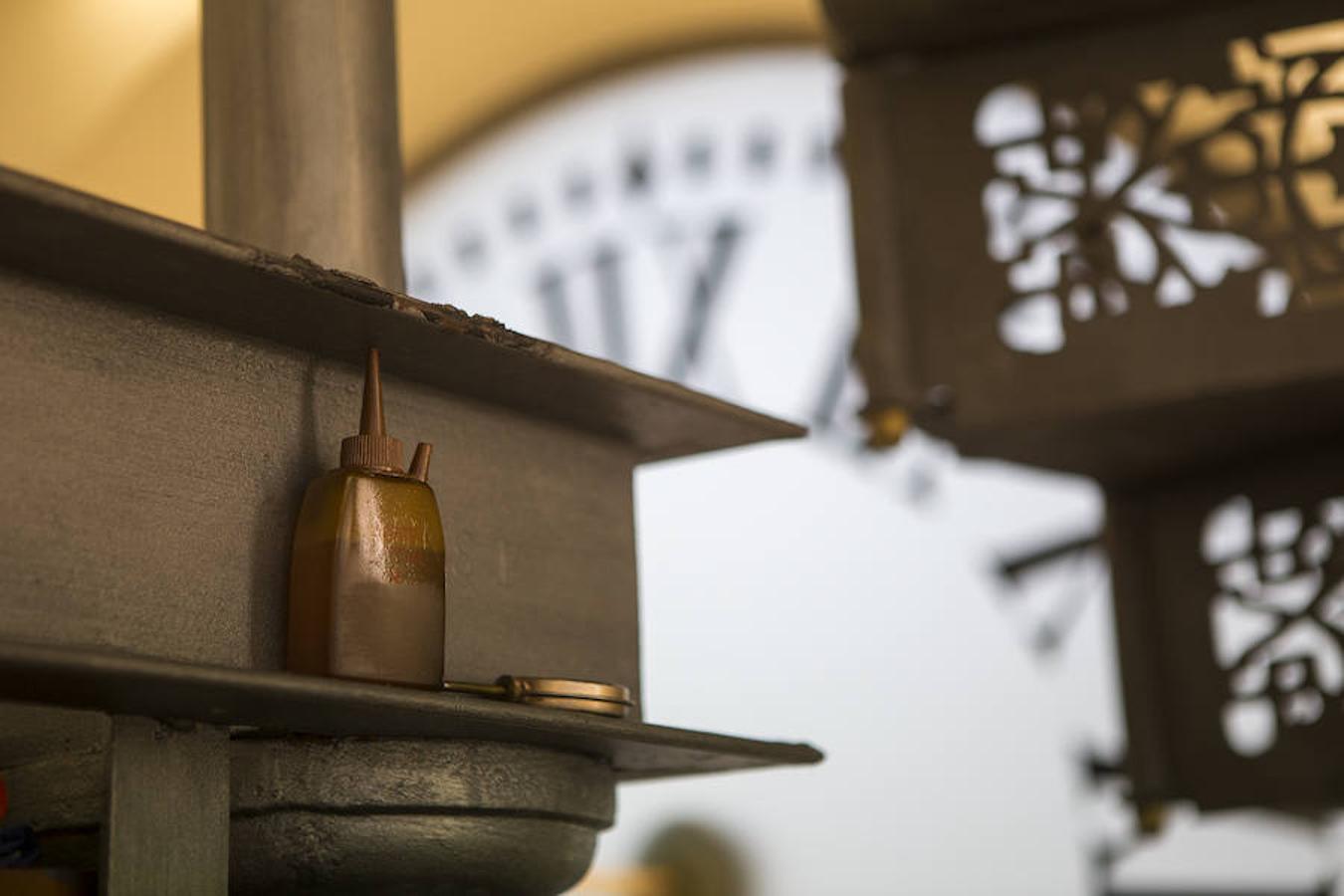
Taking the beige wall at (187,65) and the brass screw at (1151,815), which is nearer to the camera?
the brass screw at (1151,815)

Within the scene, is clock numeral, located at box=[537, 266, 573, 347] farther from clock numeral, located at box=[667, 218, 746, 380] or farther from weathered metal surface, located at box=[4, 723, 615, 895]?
weathered metal surface, located at box=[4, 723, 615, 895]

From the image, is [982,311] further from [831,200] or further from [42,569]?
[831,200]

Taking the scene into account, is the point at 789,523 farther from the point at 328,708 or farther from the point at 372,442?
the point at 328,708

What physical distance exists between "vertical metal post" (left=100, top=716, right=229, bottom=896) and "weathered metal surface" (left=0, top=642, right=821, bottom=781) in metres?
0.02

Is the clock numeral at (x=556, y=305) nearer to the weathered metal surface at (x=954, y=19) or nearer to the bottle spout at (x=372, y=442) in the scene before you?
the weathered metal surface at (x=954, y=19)

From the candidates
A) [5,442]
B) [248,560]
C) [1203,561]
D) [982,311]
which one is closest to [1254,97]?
[982,311]

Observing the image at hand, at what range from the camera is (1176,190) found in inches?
81.6

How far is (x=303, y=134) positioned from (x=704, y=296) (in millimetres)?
2068

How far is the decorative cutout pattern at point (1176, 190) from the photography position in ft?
6.53

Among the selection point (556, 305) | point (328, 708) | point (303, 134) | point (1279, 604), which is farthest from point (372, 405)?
point (556, 305)

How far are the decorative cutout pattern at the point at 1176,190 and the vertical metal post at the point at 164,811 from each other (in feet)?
3.63

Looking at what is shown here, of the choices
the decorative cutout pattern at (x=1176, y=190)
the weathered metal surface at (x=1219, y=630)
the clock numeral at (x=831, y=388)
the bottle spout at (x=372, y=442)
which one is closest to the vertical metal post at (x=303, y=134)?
the bottle spout at (x=372, y=442)

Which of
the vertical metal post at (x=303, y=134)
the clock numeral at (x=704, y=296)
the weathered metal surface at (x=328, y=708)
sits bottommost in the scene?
the weathered metal surface at (x=328, y=708)

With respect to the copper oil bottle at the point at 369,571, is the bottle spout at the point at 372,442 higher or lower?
higher
